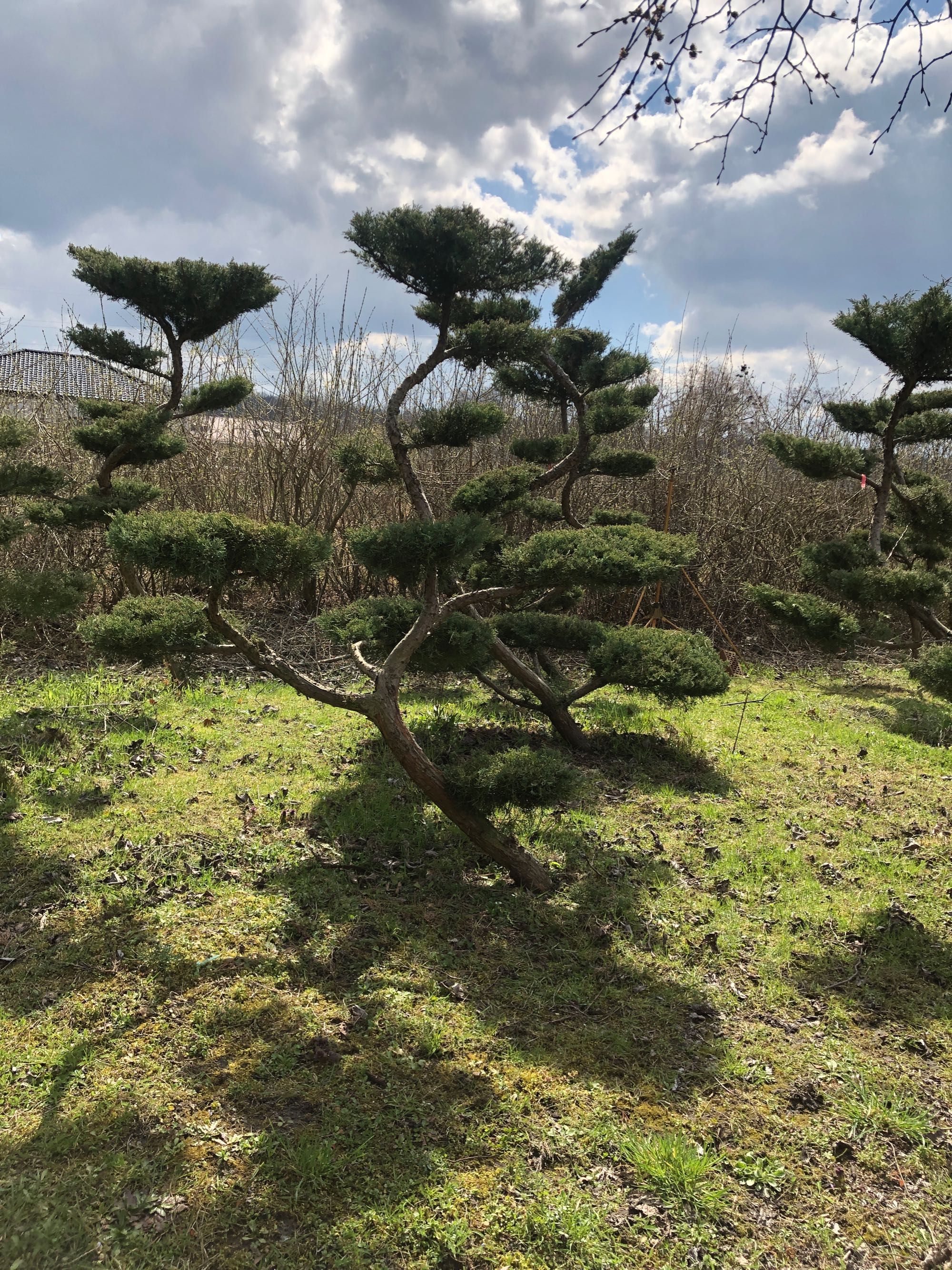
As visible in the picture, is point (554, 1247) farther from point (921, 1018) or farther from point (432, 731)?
point (432, 731)

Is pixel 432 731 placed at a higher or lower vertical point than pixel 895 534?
lower

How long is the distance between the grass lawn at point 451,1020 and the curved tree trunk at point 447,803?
0.12 m

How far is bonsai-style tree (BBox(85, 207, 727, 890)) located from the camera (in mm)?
2912

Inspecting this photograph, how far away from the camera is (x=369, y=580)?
730 centimetres

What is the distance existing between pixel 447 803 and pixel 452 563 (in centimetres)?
100

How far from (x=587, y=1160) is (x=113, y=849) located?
7.68ft

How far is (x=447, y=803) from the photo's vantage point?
3090 mm

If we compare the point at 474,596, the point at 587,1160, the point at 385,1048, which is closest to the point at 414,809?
the point at 474,596

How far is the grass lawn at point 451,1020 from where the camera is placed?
5.95 ft

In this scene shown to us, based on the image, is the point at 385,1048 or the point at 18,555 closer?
the point at 385,1048

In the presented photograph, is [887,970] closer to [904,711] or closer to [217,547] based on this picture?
[217,547]

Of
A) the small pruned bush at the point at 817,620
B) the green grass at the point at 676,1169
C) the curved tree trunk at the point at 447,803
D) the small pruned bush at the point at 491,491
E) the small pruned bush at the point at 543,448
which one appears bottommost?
the green grass at the point at 676,1169

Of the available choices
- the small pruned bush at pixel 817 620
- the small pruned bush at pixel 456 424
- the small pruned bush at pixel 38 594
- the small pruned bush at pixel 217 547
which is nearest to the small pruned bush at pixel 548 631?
the small pruned bush at pixel 817 620

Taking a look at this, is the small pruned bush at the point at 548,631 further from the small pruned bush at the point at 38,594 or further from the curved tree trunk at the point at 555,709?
the small pruned bush at the point at 38,594
